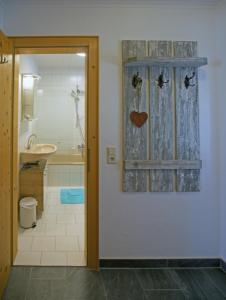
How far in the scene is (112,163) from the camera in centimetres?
257

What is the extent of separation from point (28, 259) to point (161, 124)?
1903 millimetres

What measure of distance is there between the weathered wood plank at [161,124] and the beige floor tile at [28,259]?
4.47ft

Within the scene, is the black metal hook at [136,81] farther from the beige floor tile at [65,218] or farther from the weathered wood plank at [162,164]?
the beige floor tile at [65,218]

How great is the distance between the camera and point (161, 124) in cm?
259

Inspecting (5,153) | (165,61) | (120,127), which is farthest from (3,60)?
(165,61)

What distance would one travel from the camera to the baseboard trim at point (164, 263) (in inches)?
101

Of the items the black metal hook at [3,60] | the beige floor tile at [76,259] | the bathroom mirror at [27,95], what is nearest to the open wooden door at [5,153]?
the black metal hook at [3,60]

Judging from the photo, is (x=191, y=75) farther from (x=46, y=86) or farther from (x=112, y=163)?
(x=46, y=86)

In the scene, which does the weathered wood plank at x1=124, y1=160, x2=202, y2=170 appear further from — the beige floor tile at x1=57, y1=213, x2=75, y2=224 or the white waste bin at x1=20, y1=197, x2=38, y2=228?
the beige floor tile at x1=57, y1=213, x2=75, y2=224

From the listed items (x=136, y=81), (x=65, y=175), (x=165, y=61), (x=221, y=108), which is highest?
(x=165, y=61)

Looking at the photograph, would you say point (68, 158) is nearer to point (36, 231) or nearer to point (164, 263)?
point (36, 231)

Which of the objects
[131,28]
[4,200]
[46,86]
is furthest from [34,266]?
[46,86]

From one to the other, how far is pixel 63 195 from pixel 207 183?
10.3 ft

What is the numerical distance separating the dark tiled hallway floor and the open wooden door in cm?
20
